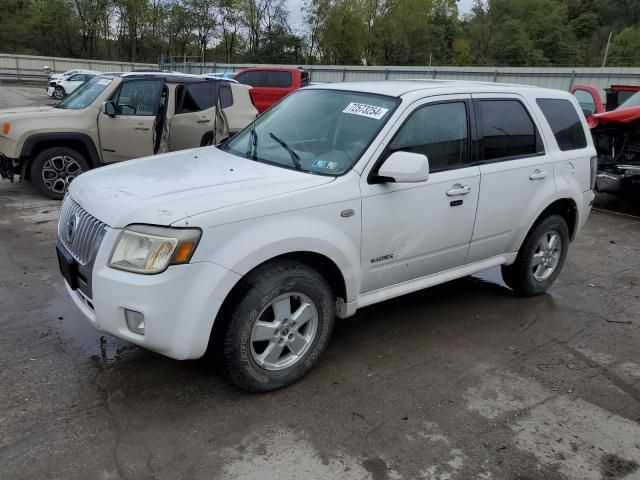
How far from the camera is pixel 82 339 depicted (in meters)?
3.87

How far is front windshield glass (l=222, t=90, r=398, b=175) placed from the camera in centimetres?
362

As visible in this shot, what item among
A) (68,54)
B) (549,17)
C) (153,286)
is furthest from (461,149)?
(549,17)

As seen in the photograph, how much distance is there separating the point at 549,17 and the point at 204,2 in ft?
160

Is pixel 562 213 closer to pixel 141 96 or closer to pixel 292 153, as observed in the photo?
pixel 292 153

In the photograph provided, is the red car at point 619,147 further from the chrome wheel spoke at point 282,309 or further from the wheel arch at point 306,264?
the chrome wheel spoke at point 282,309

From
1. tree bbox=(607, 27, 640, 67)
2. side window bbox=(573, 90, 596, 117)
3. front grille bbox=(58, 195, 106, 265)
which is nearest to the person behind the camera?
front grille bbox=(58, 195, 106, 265)

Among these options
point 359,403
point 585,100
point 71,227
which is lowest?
point 359,403

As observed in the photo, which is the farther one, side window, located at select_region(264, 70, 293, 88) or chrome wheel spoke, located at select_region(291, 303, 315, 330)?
side window, located at select_region(264, 70, 293, 88)

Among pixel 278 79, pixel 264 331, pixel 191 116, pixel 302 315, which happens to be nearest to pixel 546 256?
pixel 302 315

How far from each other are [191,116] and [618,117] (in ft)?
22.0

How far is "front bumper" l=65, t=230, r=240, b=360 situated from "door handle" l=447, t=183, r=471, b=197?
5.77 feet

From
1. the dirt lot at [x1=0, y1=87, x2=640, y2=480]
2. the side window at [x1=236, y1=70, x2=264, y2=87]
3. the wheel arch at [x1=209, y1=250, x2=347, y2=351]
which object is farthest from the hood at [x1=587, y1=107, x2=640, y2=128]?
the side window at [x1=236, y1=70, x2=264, y2=87]

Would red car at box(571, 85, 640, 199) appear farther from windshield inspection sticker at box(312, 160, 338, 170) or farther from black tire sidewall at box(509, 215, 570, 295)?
windshield inspection sticker at box(312, 160, 338, 170)

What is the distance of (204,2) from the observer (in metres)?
65.4
